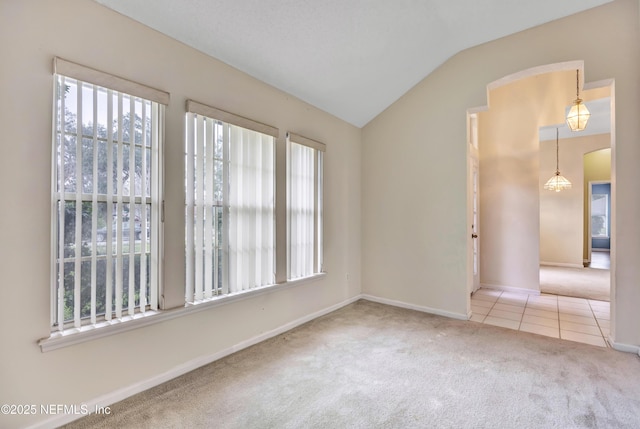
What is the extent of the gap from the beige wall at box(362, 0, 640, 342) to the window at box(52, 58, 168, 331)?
298 cm

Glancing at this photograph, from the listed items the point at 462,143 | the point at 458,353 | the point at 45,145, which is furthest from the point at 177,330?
the point at 462,143

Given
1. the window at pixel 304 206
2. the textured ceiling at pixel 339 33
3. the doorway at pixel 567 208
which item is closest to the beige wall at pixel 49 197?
the textured ceiling at pixel 339 33

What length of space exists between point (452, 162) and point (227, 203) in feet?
9.02

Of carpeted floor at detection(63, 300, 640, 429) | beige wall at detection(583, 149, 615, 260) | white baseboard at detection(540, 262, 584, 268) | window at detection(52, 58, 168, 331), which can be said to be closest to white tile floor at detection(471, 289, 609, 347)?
carpeted floor at detection(63, 300, 640, 429)

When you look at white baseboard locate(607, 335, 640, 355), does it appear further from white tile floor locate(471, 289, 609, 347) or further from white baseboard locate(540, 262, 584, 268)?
white baseboard locate(540, 262, 584, 268)

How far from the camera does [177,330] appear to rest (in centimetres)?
227

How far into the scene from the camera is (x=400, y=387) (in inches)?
84.3

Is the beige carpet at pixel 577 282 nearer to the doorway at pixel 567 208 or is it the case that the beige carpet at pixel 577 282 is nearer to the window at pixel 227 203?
the doorway at pixel 567 208

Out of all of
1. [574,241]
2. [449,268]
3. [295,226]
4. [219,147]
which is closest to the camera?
[219,147]

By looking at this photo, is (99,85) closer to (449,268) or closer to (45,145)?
(45,145)

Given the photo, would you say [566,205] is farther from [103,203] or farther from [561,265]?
[103,203]

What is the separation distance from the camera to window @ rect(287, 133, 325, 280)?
333cm

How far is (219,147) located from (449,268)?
303 centimetres

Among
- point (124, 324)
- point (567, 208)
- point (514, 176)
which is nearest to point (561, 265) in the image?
point (567, 208)
